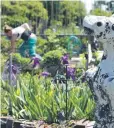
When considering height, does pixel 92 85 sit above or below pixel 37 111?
above

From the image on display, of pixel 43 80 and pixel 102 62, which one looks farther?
pixel 43 80

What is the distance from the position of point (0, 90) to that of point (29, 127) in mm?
1819

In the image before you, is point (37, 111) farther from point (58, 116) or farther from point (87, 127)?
point (87, 127)

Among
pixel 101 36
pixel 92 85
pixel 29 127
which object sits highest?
pixel 101 36

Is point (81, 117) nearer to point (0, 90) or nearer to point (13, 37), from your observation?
point (0, 90)

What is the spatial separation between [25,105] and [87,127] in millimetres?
1052

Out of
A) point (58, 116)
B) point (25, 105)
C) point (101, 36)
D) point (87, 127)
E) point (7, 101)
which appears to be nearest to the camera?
point (101, 36)

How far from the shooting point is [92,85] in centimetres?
274

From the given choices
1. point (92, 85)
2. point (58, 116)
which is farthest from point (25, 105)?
point (92, 85)

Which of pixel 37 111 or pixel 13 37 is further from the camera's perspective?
pixel 13 37

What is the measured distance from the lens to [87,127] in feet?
16.1

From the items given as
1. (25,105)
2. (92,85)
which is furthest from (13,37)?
(92,85)

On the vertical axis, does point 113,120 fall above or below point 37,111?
above

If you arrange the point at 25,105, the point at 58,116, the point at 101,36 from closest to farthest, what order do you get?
1. the point at 101,36
2. the point at 58,116
3. the point at 25,105
